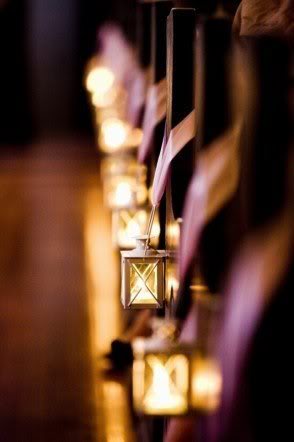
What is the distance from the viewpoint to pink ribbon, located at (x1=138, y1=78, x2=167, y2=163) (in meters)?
4.97

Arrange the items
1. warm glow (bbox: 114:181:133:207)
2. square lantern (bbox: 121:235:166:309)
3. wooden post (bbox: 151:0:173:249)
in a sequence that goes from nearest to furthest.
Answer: square lantern (bbox: 121:235:166:309)
wooden post (bbox: 151:0:173:249)
warm glow (bbox: 114:181:133:207)

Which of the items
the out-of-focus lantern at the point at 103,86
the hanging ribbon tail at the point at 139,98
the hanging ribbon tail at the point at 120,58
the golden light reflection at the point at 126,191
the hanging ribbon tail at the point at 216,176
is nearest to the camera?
the hanging ribbon tail at the point at 216,176

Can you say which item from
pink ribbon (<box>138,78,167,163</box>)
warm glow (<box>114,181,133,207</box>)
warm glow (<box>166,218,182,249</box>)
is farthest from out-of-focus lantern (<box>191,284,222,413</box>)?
warm glow (<box>114,181,133,207</box>)

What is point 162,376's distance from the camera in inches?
110

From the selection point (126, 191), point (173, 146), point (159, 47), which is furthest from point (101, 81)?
point (173, 146)

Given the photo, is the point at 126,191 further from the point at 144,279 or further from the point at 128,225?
the point at 144,279

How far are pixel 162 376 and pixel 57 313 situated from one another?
5553 mm

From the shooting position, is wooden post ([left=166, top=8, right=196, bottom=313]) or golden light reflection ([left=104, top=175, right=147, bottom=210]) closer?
wooden post ([left=166, top=8, right=196, bottom=313])

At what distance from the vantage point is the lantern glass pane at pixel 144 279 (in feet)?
13.3

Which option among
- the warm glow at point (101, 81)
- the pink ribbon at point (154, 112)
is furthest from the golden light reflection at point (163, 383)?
the warm glow at point (101, 81)

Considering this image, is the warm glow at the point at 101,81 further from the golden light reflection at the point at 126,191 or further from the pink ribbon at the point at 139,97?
the golden light reflection at the point at 126,191

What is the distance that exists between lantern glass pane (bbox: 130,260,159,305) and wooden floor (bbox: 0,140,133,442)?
1452 mm

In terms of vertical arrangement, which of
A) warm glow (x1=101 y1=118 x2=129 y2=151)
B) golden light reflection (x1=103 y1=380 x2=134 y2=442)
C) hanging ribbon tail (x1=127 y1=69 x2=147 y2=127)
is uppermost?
hanging ribbon tail (x1=127 y1=69 x2=147 y2=127)

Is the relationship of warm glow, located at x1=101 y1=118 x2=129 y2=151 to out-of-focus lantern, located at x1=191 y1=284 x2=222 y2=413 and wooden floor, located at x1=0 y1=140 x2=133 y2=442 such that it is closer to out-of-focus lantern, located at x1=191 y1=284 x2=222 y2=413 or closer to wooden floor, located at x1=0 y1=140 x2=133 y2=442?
wooden floor, located at x1=0 y1=140 x2=133 y2=442
